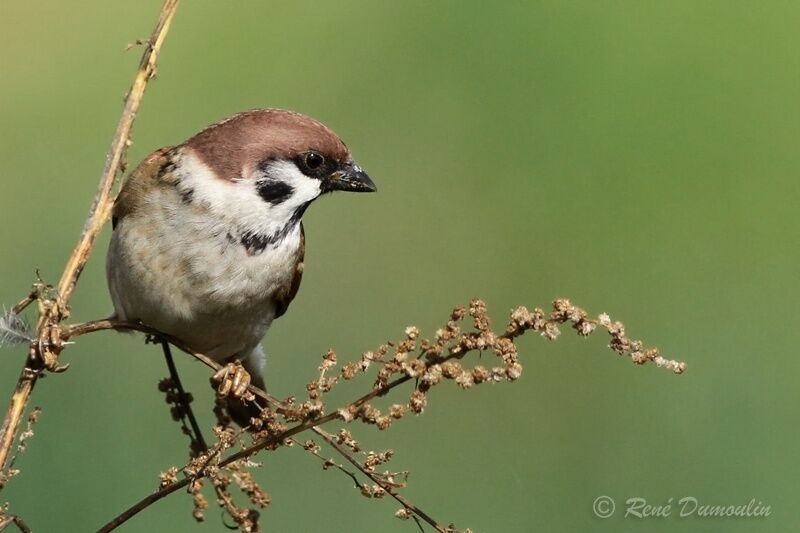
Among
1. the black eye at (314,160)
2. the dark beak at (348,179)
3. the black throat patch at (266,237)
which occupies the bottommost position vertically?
the black throat patch at (266,237)

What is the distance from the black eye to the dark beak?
0.05 m

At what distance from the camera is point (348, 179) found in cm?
265

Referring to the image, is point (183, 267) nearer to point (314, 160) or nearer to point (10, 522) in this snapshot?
point (314, 160)

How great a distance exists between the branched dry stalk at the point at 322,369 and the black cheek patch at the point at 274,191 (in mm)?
684

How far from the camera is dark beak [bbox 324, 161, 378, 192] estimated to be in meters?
2.64

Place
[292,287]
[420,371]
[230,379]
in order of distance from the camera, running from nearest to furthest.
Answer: [420,371] → [230,379] → [292,287]

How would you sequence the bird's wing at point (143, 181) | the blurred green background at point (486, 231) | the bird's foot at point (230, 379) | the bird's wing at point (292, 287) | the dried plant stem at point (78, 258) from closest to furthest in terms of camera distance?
1. the dried plant stem at point (78, 258)
2. the bird's foot at point (230, 379)
3. the bird's wing at point (143, 181)
4. the bird's wing at point (292, 287)
5. the blurred green background at point (486, 231)

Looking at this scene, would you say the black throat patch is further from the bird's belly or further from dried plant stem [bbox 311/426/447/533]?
dried plant stem [bbox 311/426/447/533]

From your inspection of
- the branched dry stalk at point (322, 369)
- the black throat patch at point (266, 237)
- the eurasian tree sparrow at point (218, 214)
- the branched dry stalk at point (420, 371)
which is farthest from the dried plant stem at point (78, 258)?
the black throat patch at point (266, 237)

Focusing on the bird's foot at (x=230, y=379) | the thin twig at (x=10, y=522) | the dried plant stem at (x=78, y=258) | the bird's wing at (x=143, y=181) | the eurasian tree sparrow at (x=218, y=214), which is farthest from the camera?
the bird's wing at (x=143, y=181)

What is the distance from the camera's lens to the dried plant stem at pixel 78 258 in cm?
173

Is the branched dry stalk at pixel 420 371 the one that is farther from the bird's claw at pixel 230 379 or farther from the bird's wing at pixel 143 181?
the bird's wing at pixel 143 181

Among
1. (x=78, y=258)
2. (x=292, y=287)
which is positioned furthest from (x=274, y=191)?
(x=78, y=258)

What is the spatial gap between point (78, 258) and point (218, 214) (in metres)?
0.77
